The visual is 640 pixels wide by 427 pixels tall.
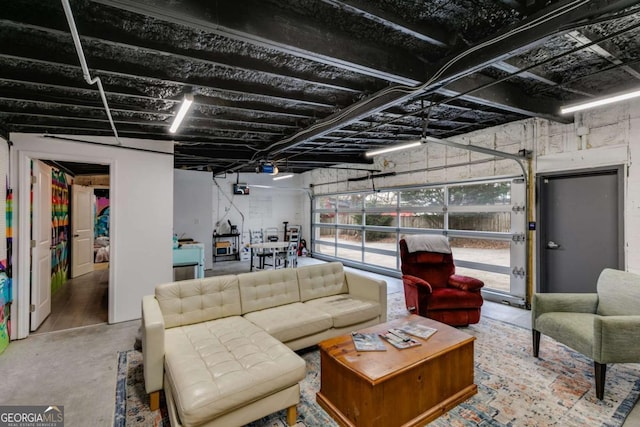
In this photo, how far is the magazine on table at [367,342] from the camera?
89.7 inches

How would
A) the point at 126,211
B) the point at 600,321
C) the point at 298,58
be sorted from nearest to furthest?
the point at 600,321 → the point at 298,58 → the point at 126,211

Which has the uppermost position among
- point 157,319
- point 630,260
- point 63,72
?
point 63,72

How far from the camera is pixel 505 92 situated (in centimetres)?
336

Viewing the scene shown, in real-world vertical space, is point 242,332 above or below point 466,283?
below

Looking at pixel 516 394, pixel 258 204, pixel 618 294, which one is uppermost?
pixel 258 204

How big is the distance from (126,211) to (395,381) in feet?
13.0

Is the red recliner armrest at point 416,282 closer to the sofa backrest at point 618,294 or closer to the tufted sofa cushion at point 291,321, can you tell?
the tufted sofa cushion at point 291,321

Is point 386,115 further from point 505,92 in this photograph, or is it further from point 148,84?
point 148,84

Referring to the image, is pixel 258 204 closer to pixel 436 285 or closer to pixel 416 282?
pixel 436 285

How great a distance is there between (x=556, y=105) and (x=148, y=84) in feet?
15.8

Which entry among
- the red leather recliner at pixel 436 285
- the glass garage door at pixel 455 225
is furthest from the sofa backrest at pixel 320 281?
the glass garage door at pixel 455 225

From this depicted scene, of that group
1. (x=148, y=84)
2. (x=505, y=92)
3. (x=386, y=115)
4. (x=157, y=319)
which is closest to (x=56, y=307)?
(x=157, y=319)

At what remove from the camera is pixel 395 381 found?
195 centimetres

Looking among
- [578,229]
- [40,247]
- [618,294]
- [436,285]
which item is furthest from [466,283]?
[40,247]
